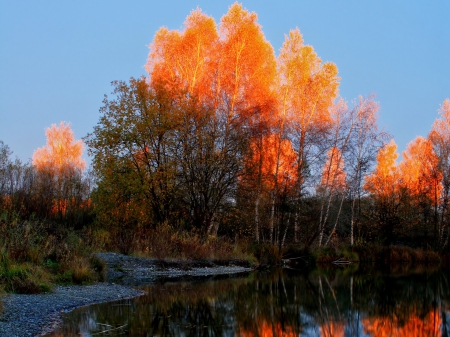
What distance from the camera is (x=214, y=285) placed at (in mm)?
16266

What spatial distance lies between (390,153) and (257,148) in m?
12.6

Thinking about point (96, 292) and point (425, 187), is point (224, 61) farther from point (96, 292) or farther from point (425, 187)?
point (425, 187)

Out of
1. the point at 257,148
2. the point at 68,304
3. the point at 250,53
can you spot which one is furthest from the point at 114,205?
the point at 68,304

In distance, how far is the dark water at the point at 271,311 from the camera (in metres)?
9.36

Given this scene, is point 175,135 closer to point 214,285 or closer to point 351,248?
point 214,285

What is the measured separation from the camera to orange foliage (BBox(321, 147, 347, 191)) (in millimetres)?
29453

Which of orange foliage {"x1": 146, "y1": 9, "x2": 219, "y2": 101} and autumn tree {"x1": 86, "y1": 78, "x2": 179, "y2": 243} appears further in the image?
orange foliage {"x1": 146, "y1": 9, "x2": 219, "y2": 101}

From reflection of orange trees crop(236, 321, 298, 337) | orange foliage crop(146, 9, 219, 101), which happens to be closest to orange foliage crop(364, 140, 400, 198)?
orange foliage crop(146, 9, 219, 101)

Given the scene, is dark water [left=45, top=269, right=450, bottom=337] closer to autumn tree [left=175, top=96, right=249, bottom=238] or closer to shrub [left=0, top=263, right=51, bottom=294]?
shrub [left=0, top=263, right=51, bottom=294]

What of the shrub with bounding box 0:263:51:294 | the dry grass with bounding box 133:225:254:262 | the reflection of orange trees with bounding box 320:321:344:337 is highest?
the dry grass with bounding box 133:225:254:262

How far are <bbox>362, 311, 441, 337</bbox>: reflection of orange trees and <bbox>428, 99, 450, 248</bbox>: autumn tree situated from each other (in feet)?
74.5

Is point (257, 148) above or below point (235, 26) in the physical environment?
below

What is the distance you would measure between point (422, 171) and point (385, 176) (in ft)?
13.7

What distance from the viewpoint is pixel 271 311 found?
39.4 feet
